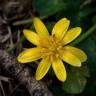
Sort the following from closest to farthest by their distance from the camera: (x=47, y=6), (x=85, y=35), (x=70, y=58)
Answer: (x=70, y=58)
(x=85, y=35)
(x=47, y=6)

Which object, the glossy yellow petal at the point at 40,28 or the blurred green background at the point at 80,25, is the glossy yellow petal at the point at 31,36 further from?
the blurred green background at the point at 80,25

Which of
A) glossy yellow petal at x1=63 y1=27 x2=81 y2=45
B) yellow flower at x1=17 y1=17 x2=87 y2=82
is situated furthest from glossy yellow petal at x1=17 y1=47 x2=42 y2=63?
glossy yellow petal at x1=63 y1=27 x2=81 y2=45

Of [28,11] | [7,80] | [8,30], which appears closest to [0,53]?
[7,80]

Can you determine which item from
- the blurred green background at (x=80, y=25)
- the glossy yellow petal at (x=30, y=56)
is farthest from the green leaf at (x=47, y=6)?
the glossy yellow petal at (x=30, y=56)

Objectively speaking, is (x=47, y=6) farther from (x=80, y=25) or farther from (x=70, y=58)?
(x=70, y=58)

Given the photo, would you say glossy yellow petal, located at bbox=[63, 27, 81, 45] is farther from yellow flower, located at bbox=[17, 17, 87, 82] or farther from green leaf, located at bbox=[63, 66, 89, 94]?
green leaf, located at bbox=[63, 66, 89, 94]

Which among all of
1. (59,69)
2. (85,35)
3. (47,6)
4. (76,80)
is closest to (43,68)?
(59,69)
